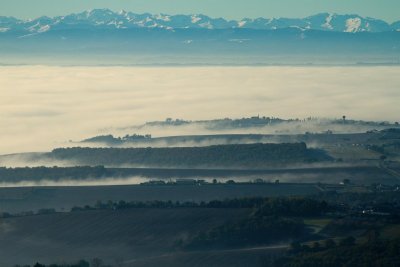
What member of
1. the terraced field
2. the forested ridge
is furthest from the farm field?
the forested ridge

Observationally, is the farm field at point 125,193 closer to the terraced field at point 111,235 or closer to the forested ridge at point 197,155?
the terraced field at point 111,235

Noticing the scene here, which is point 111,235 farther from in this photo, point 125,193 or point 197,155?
point 197,155

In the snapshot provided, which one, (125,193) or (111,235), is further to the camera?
(125,193)

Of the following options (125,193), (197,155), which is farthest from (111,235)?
(197,155)

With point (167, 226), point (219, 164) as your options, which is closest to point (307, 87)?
point (219, 164)

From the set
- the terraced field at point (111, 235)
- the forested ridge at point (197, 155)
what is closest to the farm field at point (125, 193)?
the terraced field at point (111, 235)

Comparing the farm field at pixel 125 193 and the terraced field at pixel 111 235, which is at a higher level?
the farm field at pixel 125 193

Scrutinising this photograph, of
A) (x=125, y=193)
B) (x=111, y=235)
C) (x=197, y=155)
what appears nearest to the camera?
(x=111, y=235)

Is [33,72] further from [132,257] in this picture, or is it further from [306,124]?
[132,257]
